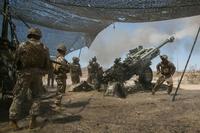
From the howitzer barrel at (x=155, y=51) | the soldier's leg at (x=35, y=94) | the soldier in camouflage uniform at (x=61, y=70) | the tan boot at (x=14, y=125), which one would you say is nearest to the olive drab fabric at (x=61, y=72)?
the soldier in camouflage uniform at (x=61, y=70)

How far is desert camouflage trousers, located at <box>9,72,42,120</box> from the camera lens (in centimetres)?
767

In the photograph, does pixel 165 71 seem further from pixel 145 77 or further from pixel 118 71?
pixel 145 77

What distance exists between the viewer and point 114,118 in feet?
28.4

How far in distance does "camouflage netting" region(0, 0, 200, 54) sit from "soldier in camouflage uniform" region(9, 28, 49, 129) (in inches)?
191

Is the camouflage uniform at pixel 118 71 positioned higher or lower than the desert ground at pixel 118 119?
higher

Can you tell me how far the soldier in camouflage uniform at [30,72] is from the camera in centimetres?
770

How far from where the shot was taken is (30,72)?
25.6 ft

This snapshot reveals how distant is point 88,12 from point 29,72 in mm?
6556

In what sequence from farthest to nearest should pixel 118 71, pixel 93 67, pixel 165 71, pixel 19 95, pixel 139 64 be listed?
pixel 93 67, pixel 139 64, pixel 118 71, pixel 165 71, pixel 19 95

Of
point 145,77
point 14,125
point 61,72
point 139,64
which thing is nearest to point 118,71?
point 139,64

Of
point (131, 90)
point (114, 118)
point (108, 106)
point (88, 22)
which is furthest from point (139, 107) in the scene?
point (88, 22)

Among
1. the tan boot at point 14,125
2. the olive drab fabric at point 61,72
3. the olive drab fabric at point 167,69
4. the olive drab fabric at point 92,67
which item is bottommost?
the tan boot at point 14,125

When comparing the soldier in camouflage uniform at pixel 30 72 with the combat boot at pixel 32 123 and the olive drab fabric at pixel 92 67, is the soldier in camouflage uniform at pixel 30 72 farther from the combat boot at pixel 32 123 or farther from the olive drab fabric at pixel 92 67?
the olive drab fabric at pixel 92 67

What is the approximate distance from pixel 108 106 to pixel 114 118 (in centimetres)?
223
